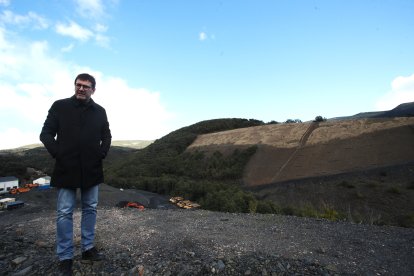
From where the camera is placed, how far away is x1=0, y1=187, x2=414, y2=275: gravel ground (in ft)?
12.5

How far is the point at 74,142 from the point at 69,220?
0.95 metres

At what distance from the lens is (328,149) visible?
26.8 m

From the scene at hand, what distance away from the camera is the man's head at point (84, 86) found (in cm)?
378

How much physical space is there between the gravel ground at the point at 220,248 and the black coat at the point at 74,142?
1106mm

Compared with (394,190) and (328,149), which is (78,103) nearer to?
(394,190)

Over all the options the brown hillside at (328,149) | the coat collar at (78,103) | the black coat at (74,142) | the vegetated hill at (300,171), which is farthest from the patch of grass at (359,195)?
the coat collar at (78,103)

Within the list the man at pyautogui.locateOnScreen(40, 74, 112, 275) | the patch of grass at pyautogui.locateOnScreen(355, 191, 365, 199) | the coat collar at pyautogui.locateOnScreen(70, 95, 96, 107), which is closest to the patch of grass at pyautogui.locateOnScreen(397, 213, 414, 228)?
the patch of grass at pyautogui.locateOnScreen(355, 191, 365, 199)

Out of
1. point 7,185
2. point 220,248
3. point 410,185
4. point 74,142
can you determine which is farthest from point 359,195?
point 7,185

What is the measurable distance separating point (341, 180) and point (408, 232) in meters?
15.3

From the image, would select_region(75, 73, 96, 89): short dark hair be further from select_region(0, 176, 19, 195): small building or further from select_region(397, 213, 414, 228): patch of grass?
select_region(0, 176, 19, 195): small building

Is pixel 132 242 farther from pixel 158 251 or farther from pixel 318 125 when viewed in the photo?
pixel 318 125

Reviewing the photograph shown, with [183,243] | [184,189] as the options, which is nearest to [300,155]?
[184,189]

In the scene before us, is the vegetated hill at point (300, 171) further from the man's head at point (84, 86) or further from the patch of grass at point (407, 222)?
the man's head at point (84, 86)

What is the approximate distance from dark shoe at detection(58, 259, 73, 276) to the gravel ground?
0.13 m
